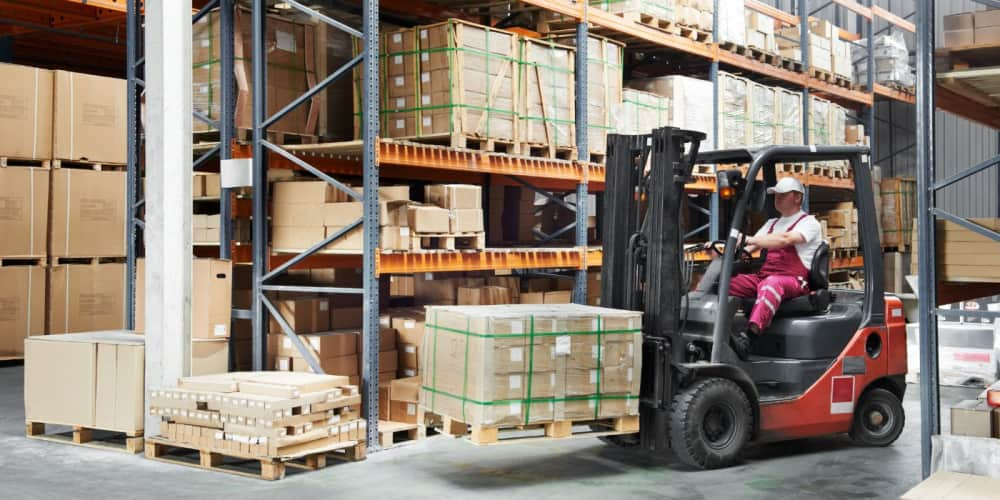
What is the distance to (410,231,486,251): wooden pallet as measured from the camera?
786 centimetres

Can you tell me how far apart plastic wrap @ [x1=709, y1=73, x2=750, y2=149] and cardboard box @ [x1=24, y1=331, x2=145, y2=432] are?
7121 millimetres

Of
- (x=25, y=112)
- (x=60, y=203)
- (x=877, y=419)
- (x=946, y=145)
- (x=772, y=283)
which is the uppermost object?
(x=946, y=145)

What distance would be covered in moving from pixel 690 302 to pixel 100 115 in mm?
7815

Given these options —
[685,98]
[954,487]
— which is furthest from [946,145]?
[954,487]

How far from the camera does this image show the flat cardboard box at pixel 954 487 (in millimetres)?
4449

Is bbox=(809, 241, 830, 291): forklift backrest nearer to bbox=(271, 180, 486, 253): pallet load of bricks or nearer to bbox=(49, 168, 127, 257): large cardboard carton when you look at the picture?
bbox=(271, 180, 486, 253): pallet load of bricks

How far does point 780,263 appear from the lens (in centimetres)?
745

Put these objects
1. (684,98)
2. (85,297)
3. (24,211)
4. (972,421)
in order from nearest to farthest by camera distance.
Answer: (972,421), (684,98), (24,211), (85,297)

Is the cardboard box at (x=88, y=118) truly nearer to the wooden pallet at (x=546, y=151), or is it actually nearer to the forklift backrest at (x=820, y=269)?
the wooden pallet at (x=546, y=151)

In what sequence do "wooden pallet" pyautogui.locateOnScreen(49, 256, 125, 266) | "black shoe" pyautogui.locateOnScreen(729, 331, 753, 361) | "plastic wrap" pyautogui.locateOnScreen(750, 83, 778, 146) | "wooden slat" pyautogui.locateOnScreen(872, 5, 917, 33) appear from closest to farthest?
"black shoe" pyautogui.locateOnScreen(729, 331, 753, 361)
"wooden pallet" pyautogui.locateOnScreen(49, 256, 125, 266)
"plastic wrap" pyautogui.locateOnScreen(750, 83, 778, 146)
"wooden slat" pyautogui.locateOnScreen(872, 5, 917, 33)

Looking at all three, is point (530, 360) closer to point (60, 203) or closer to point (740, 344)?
point (740, 344)

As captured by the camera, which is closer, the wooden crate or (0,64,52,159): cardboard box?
the wooden crate

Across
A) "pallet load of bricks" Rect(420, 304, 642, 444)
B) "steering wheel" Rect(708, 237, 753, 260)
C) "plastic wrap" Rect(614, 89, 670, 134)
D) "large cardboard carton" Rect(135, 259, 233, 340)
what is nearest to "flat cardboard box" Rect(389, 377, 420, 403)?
"pallet load of bricks" Rect(420, 304, 642, 444)

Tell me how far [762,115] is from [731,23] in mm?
1222
